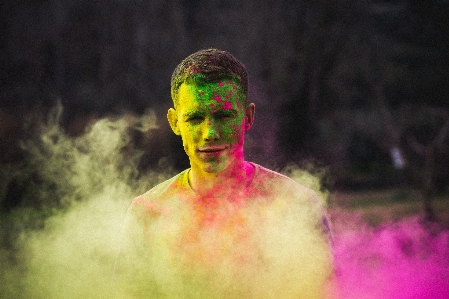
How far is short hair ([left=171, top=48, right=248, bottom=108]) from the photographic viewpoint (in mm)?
2629

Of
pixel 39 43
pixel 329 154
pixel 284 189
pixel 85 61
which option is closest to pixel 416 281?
pixel 329 154

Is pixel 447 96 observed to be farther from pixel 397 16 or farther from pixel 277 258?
pixel 277 258

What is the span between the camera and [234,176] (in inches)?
108

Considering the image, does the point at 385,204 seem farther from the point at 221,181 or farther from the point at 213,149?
the point at 213,149

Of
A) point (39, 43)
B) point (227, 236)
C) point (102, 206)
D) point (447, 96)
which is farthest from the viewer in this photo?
point (447, 96)

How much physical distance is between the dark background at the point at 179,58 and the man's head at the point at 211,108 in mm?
2636

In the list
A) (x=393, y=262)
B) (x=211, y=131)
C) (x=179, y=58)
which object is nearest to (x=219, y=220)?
(x=211, y=131)

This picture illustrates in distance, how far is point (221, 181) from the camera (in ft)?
8.98

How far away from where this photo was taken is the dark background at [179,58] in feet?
20.6

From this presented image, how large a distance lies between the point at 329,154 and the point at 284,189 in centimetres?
594

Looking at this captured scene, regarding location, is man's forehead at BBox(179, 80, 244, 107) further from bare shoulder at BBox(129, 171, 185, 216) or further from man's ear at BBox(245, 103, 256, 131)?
bare shoulder at BBox(129, 171, 185, 216)

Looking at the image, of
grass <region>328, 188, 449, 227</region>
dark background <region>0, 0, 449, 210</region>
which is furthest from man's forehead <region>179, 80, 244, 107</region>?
grass <region>328, 188, 449, 227</region>

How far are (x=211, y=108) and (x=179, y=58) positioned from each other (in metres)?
4.54

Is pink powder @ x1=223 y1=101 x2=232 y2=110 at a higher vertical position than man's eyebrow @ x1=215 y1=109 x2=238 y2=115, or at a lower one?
higher
